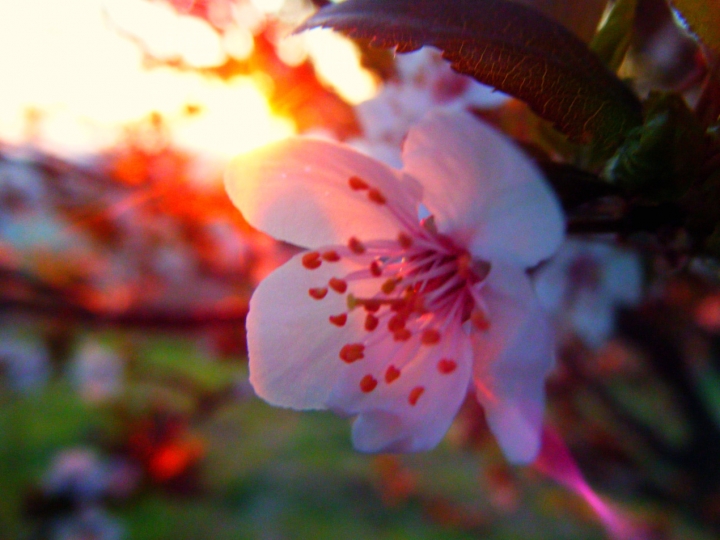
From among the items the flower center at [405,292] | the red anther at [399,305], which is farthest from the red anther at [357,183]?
the red anther at [399,305]

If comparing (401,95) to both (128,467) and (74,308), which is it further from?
(128,467)

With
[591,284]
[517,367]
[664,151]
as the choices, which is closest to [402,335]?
[517,367]

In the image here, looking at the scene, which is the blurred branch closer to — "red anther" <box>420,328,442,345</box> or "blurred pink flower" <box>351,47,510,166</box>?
"blurred pink flower" <box>351,47,510,166</box>

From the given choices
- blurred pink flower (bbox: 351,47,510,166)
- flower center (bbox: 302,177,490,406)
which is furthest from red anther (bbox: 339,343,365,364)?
blurred pink flower (bbox: 351,47,510,166)

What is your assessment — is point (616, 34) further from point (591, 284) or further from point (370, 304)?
point (591, 284)

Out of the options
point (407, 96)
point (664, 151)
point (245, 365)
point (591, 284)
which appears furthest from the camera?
point (245, 365)

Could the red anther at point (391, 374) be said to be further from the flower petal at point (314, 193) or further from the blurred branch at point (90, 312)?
the blurred branch at point (90, 312)
